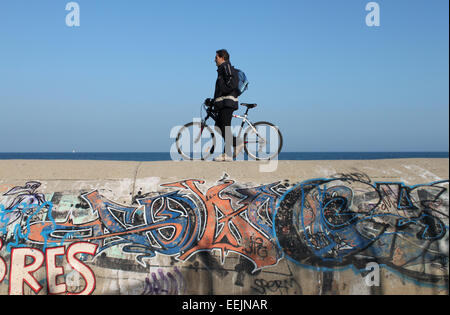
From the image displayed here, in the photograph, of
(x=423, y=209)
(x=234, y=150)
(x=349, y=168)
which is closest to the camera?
(x=423, y=209)

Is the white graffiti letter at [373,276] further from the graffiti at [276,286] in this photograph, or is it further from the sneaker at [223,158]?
the sneaker at [223,158]

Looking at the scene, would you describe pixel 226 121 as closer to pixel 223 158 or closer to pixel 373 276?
pixel 223 158

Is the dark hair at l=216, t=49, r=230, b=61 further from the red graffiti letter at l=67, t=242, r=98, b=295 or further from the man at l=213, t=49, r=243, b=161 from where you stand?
the red graffiti letter at l=67, t=242, r=98, b=295

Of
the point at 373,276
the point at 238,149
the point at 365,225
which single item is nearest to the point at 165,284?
the point at 373,276

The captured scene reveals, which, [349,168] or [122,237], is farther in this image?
[349,168]

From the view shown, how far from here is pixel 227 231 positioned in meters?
6.86

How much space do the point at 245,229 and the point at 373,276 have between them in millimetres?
2246

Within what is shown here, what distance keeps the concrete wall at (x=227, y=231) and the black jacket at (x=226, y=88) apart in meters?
1.91

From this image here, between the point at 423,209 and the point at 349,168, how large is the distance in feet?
4.71

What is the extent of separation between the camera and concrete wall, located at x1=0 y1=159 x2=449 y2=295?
660 cm

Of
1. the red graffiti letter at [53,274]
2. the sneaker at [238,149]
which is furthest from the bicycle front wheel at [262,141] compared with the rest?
the red graffiti letter at [53,274]
